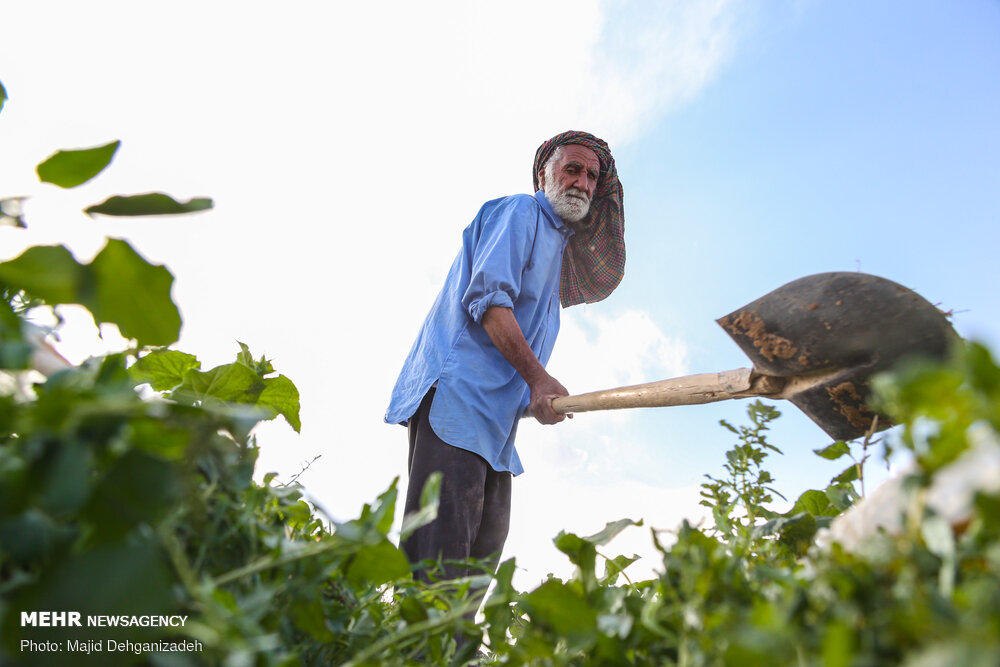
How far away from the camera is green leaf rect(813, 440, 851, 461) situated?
0.84 meters

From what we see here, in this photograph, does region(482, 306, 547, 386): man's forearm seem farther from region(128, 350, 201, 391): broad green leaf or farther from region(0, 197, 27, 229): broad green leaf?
region(0, 197, 27, 229): broad green leaf

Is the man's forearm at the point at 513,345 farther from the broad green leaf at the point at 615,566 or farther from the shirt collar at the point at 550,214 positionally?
the broad green leaf at the point at 615,566

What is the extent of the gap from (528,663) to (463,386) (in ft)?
5.98

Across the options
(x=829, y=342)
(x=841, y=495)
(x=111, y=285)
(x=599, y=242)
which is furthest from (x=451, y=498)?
(x=599, y=242)

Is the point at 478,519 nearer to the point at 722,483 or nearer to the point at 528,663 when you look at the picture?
the point at 722,483

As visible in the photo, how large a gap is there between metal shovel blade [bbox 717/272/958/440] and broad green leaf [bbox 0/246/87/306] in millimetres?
1444

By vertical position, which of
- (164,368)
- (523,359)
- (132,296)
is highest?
(523,359)

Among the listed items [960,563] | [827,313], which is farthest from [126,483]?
[827,313]

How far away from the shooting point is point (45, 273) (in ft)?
1.62

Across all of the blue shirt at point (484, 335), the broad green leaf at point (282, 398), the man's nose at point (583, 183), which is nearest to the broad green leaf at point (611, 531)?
the broad green leaf at point (282, 398)

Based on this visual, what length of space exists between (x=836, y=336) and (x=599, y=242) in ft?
7.46

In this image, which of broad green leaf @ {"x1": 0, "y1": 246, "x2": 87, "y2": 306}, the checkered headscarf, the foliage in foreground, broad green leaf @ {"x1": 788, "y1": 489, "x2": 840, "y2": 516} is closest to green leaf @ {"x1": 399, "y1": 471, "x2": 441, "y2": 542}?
the foliage in foreground

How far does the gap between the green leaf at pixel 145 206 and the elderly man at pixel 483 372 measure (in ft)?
5.30

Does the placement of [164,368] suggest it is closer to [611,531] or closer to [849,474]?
[611,531]
